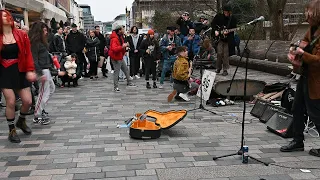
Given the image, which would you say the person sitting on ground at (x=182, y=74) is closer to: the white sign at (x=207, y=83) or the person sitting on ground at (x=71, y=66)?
the white sign at (x=207, y=83)

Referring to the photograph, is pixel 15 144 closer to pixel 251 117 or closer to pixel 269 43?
pixel 251 117

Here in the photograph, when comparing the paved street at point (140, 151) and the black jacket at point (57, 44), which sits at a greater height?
the black jacket at point (57, 44)

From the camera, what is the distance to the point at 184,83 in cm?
852

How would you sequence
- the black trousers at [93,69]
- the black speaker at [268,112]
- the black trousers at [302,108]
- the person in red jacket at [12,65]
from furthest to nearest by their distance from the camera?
the black trousers at [93,69] < the black speaker at [268,112] < the person in red jacket at [12,65] < the black trousers at [302,108]

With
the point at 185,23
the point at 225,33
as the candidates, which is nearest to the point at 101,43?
the point at 185,23

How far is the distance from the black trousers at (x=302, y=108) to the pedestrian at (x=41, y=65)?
13.9 feet

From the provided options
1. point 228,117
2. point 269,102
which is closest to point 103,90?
point 228,117

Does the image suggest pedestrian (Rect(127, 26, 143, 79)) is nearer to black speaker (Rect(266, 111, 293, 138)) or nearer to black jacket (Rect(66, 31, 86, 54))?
black jacket (Rect(66, 31, 86, 54))

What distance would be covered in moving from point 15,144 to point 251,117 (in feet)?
13.8

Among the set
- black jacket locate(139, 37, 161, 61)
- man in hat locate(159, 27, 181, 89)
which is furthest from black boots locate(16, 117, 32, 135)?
black jacket locate(139, 37, 161, 61)

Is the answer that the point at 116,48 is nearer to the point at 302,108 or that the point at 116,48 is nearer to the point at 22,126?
the point at 22,126

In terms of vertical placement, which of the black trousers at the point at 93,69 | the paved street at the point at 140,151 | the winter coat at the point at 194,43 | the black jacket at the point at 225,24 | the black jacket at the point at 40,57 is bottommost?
the paved street at the point at 140,151

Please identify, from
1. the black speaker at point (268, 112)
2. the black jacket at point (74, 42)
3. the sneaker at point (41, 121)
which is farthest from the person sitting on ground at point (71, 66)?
the black speaker at point (268, 112)

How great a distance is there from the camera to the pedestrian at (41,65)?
21.0ft
